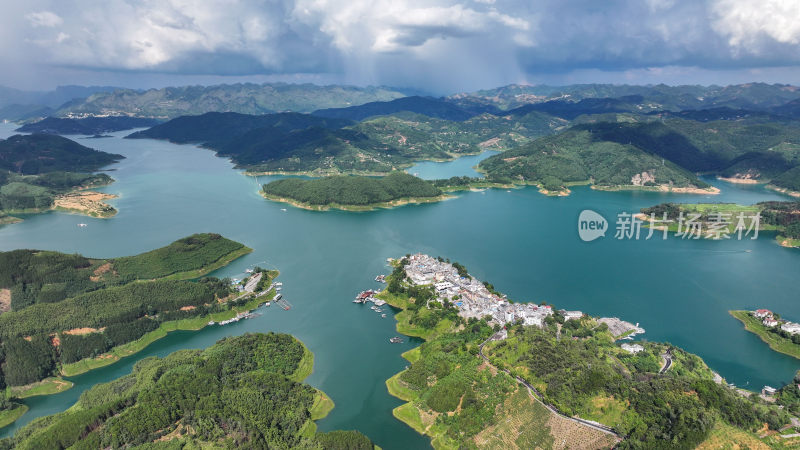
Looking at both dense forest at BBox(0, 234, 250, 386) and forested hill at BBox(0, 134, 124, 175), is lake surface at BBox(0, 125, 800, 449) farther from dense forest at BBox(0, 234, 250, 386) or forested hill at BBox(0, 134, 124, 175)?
forested hill at BBox(0, 134, 124, 175)

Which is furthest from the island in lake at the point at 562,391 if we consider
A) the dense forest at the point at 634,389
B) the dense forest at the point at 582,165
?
the dense forest at the point at 582,165

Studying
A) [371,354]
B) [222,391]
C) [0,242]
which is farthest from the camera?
[0,242]

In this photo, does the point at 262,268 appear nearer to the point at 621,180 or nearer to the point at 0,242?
the point at 0,242

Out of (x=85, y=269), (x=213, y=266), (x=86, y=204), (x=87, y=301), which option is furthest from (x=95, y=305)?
(x=86, y=204)

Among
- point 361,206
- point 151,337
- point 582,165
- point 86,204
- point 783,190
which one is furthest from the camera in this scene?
point 582,165

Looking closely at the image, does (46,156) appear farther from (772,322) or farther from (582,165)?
(772,322)

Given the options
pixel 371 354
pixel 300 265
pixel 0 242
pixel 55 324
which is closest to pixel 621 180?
pixel 300 265
